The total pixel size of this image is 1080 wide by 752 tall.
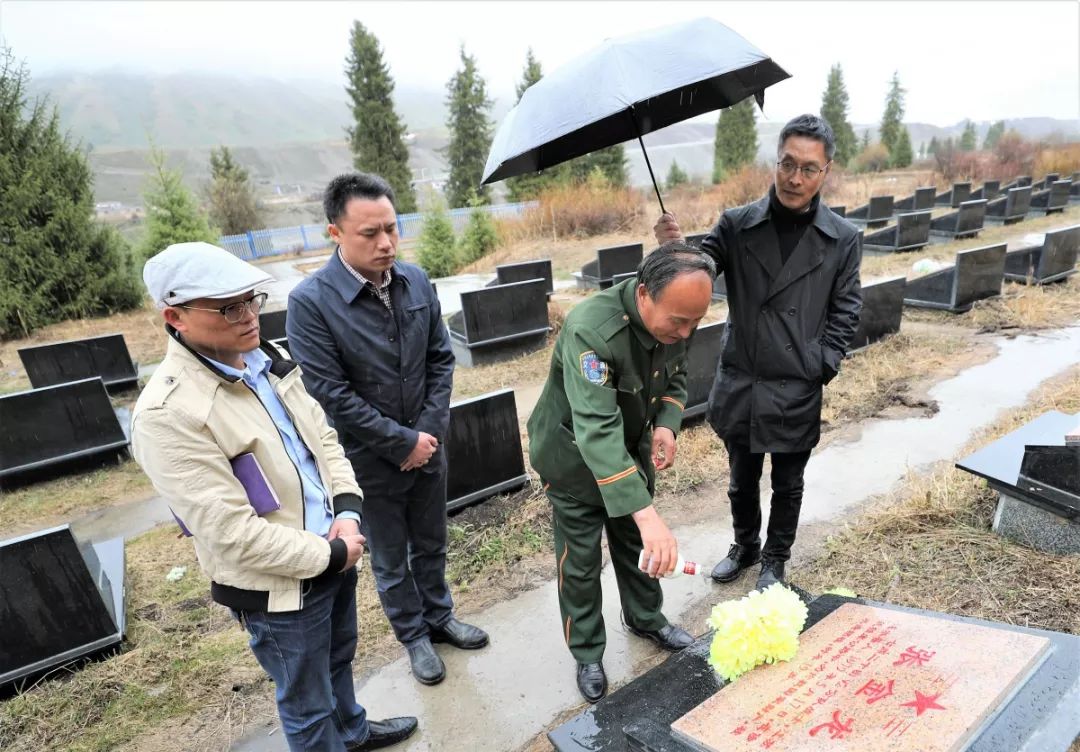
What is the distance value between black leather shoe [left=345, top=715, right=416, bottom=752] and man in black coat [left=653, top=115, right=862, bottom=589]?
69.1 inches

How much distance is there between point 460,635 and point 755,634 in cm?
148

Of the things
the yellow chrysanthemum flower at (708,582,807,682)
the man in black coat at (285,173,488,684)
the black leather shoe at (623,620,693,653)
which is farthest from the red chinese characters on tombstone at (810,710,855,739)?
the man in black coat at (285,173,488,684)

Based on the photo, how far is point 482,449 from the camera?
3766mm


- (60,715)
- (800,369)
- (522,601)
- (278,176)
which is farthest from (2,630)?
(278,176)

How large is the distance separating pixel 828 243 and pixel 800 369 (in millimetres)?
513

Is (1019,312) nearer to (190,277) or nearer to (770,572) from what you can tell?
(770,572)

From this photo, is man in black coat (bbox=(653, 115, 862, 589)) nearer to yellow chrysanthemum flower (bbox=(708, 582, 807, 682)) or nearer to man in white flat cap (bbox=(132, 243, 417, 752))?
yellow chrysanthemum flower (bbox=(708, 582, 807, 682))

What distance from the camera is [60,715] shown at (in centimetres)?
240

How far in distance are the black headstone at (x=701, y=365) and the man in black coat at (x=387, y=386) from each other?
2.70 metres

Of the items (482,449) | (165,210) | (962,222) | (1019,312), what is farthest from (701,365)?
(165,210)

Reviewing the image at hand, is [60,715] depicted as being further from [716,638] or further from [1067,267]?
[1067,267]

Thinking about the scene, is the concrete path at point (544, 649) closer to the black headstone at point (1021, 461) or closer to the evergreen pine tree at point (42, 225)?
the black headstone at point (1021, 461)

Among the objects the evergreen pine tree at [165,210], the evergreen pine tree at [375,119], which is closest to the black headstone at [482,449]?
the evergreen pine tree at [165,210]

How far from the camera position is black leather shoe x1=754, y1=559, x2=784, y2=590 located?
275 centimetres
